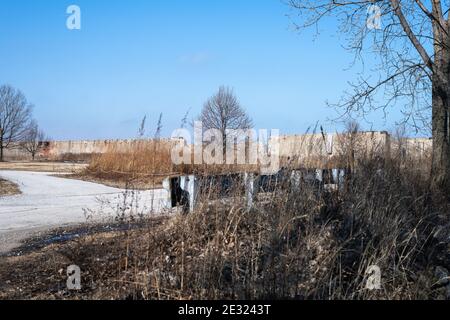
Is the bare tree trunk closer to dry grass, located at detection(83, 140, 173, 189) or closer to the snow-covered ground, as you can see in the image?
the snow-covered ground

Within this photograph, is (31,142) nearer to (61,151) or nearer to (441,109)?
(61,151)

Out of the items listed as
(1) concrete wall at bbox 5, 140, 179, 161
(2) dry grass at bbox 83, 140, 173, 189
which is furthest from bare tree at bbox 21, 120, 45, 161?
(2) dry grass at bbox 83, 140, 173, 189

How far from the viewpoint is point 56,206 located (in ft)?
36.2

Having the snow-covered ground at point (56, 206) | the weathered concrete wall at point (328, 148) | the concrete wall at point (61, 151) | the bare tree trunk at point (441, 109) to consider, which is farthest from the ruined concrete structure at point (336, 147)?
the concrete wall at point (61, 151)

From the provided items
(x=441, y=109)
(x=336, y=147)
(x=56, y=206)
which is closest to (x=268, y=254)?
(x=336, y=147)

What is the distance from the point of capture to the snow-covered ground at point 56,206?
309 inches

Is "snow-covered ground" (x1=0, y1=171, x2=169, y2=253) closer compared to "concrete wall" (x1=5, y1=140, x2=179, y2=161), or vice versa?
"snow-covered ground" (x1=0, y1=171, x2=169, y2=253)

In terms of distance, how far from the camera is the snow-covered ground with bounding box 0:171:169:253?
7840mm

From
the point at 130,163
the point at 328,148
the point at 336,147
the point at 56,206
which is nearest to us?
the point at 328,148
